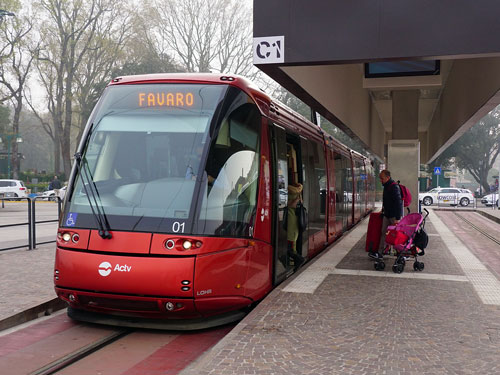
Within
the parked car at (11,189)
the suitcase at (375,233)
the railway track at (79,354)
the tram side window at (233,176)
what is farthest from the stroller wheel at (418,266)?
the parked car at (11,189)

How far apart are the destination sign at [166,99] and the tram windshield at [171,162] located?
1 centimetres

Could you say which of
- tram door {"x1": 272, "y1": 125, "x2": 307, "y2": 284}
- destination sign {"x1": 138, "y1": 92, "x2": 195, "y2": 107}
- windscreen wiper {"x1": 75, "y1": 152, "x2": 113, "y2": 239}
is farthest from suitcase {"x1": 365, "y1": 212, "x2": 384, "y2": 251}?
windscreen wiper {"x1": 75, "y1": 152, "x2": 113, "y2": 239}

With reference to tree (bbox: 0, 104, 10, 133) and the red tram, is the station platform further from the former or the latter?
tree (bbox: 0, 104, 10, 133)

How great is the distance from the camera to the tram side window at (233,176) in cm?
596

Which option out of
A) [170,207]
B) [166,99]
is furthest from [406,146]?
[170,207]

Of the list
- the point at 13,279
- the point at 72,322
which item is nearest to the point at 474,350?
the point at 72,322

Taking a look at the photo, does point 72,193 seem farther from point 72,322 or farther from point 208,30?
point 208,30

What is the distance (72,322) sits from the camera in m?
6.51

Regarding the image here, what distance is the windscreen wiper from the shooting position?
5.89 metres

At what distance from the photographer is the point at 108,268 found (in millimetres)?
5699

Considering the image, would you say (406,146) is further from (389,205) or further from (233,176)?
(233,176)

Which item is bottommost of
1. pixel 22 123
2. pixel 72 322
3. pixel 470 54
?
pixel 72 322

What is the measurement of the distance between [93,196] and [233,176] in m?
1.62

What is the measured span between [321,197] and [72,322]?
6.43 m
